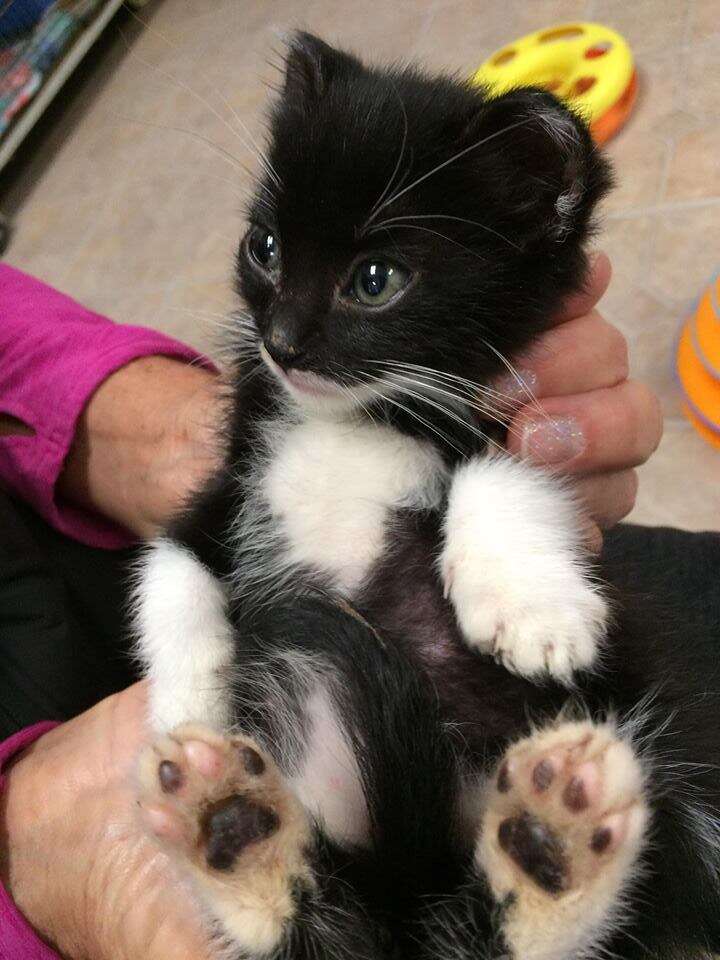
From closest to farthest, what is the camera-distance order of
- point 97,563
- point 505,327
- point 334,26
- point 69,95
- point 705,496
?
1. point 505,327
2. point 97,563
3. point 705,496
4. point 334,26
5. point 69,95

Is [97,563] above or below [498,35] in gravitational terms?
below

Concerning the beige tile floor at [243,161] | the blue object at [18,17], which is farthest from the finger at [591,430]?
the blue object at [18,17]

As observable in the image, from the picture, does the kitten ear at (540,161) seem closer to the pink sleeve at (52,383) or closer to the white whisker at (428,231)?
the white whisker at (428,231)

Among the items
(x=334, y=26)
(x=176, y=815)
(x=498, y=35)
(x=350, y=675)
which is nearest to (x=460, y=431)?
(x=350, y=675)

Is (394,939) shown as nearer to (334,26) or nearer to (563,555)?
(563,555)

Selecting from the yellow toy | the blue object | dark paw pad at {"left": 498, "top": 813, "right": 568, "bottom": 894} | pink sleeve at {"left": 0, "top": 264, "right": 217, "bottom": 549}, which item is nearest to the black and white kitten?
dark paw pad at {"left": 498, "top": 813, "right": 568, "bottom": 894}

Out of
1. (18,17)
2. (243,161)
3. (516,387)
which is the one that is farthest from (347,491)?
(18,17)

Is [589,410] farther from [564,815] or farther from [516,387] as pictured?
[564,815]
